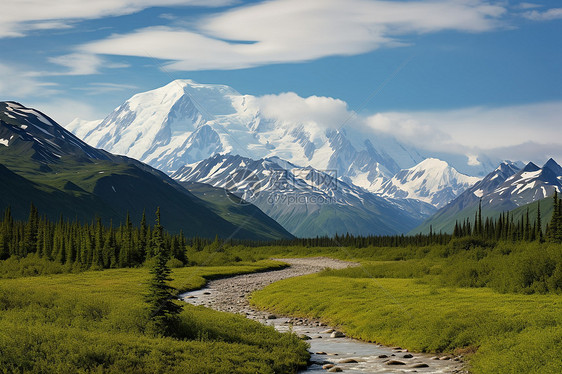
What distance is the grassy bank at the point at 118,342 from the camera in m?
25.5

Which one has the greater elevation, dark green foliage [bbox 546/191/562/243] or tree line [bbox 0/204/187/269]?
dark green foliage [bbox 546/191/562/243]

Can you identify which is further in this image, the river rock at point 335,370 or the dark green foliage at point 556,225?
the dark green foliage at point 556,225

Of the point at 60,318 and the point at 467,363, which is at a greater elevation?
the point at 60,318

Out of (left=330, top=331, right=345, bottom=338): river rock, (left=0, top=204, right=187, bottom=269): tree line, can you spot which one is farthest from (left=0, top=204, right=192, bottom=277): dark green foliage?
(left=330, top=331, right=345, bottom=338): river rock

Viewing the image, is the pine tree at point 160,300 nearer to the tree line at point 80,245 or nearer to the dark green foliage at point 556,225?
the tree line at point 80,245

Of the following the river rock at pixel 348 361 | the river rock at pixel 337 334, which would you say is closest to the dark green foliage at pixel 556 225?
the river rock at pixel 337 334

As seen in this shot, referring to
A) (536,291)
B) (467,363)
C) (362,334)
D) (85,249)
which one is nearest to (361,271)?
(536,291)

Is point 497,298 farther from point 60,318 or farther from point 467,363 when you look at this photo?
point 60,318

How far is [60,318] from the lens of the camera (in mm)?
34312

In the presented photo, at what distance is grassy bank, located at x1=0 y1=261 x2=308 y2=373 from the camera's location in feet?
83.7

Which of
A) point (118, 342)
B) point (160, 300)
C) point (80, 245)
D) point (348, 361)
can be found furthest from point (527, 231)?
point (118, 342)

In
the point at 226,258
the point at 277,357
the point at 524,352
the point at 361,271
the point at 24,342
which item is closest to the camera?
the point at 24,342

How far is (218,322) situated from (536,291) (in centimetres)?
2885

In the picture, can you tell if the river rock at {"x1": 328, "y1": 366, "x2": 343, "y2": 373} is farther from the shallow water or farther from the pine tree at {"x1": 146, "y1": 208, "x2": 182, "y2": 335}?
the pine tree at {"x1": 146, "y1": 208, "x2": 182, "y2": 335}
